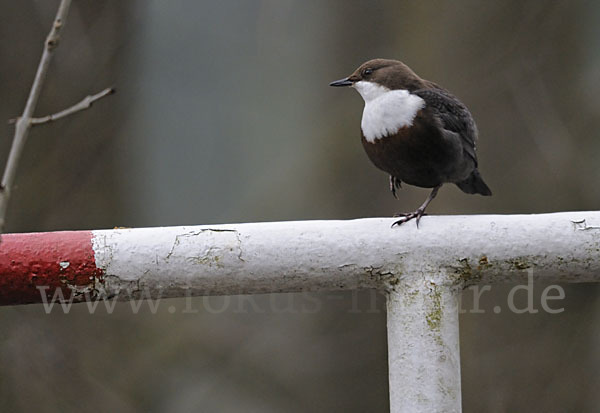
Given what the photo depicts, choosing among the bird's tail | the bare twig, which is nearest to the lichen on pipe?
the bare twig

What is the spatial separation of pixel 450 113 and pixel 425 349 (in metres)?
0.39

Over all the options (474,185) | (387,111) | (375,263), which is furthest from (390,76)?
→ (375,263)

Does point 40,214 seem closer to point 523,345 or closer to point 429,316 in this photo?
point 523,345

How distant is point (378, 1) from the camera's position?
2229mm

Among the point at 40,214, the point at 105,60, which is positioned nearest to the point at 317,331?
the point at 40,214

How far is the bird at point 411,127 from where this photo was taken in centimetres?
93

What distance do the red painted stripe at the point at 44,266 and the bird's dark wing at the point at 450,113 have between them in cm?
48

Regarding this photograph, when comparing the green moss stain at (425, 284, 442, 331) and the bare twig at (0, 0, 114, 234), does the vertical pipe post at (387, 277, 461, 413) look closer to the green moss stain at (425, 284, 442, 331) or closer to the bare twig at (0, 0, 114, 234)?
the green moss stain at (425, 284, 442, 331)

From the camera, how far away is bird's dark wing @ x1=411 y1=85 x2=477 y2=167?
0.94 m

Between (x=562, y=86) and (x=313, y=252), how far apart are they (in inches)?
63.9

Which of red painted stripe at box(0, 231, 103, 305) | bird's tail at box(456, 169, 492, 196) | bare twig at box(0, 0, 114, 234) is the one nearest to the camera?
bare twig at box(0, 0, 114, 234)

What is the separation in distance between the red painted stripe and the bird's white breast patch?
0.41 meters

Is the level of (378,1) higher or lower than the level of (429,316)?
higher

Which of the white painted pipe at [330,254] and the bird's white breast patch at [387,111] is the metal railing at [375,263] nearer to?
the white painted pipe at [330,254]
